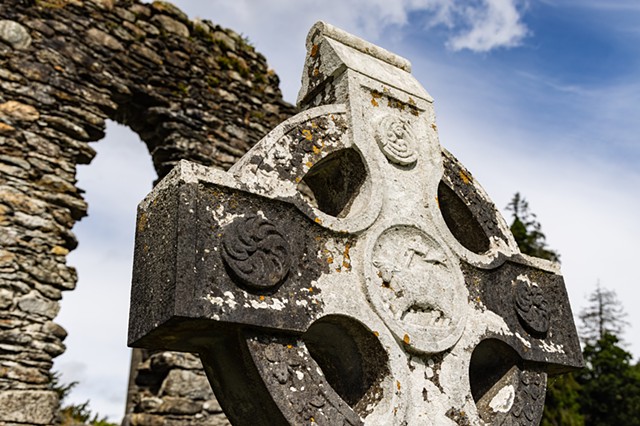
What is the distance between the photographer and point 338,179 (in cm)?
241

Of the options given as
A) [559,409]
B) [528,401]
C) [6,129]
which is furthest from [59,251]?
[559,409]

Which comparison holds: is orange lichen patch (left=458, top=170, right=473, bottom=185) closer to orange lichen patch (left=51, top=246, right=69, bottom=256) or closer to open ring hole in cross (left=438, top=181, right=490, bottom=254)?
open ring hole in cross (left=438, top=181, right=490, bottom=254)

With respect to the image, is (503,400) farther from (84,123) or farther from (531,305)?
(84,123)

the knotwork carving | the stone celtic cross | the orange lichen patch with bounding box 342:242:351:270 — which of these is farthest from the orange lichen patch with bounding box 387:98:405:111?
the knotwork carving

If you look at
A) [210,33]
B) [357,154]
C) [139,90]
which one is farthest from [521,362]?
[210,33]

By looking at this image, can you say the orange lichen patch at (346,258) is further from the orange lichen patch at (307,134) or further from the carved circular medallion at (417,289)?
the orange lichen patch at (307,134)

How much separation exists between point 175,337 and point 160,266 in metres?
0.21

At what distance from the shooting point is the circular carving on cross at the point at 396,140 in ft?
7.88

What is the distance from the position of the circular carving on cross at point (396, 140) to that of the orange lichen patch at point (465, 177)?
0.28 meters

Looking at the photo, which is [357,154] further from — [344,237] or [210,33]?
[210,33]

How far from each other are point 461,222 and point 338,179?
61 cm

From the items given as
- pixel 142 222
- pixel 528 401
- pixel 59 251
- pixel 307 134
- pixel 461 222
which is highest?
pixel 59 251

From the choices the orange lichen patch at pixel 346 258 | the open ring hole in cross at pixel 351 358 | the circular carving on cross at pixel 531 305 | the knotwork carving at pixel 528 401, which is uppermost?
the orange lichen patch at pixel 346 258

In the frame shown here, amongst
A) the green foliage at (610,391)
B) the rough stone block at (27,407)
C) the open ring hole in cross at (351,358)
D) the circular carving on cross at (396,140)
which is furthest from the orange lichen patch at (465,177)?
the green foliage at (610,391)
